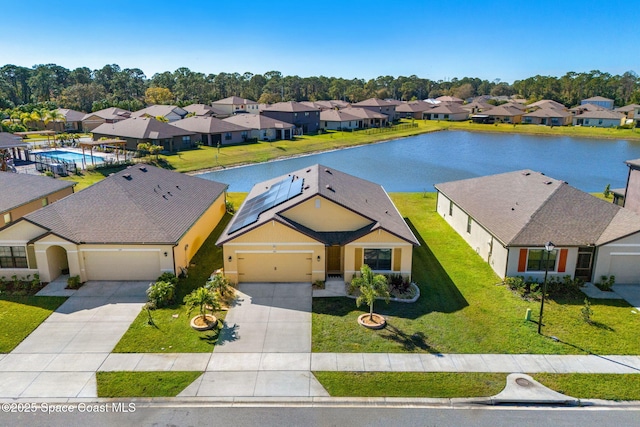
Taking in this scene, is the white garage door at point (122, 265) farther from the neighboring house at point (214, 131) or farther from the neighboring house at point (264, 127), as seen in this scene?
the neighboring house at point (264, 127)

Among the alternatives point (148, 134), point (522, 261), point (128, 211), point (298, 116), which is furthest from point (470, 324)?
point (298, 116)

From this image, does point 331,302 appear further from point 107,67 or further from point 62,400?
point 107,67

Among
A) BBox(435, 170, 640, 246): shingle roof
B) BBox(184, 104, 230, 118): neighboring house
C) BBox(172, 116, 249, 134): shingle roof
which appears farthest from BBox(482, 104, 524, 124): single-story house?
BBox(435, 170, 640, 246): shingle roof

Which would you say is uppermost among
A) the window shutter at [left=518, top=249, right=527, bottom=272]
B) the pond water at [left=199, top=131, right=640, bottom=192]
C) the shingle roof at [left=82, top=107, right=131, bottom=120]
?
the shingle roof at [left=82, top=107, right=131, bottom=120]

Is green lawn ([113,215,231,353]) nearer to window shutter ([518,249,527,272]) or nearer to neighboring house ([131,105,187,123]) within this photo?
window shutter ([518,249,527,272])

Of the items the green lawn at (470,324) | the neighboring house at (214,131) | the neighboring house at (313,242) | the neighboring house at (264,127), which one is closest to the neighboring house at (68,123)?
the neighboring house at (214,131)

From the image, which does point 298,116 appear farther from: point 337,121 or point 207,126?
point 207,126
